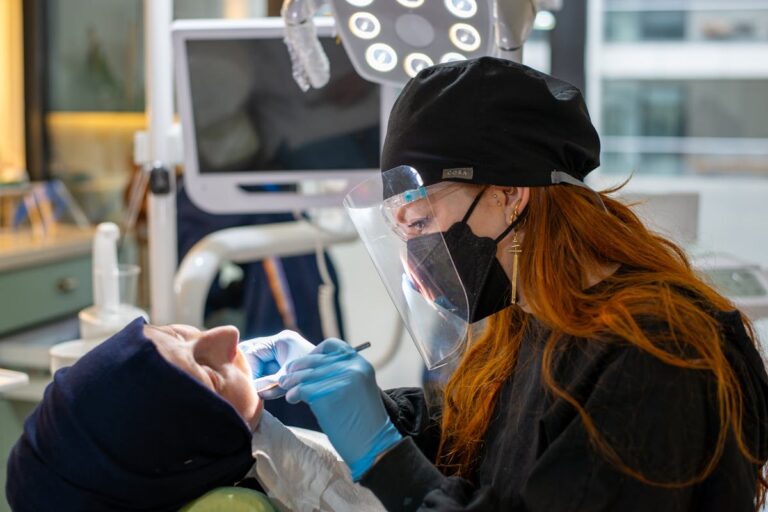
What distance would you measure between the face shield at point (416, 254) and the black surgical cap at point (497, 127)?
0.15 feet

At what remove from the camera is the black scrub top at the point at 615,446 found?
990 millimetres

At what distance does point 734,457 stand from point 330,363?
1.62ft

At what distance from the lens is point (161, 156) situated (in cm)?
183

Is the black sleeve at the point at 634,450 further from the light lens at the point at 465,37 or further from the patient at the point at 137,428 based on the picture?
A: the light lens at the point at 465,37

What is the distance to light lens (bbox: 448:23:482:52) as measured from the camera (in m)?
1.47

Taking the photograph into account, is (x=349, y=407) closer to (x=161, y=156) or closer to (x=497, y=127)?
(x=497, y=127)

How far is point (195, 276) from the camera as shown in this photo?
186cm

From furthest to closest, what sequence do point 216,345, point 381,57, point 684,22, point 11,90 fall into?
point 11,90 → point 684,22 → point 381,57 → point 216,345

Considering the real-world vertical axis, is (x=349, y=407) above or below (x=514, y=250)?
below

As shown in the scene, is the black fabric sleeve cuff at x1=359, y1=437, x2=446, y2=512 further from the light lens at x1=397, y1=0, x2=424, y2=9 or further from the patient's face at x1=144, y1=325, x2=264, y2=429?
the light lens at x1=397, y1=0, x2=424, y2=9

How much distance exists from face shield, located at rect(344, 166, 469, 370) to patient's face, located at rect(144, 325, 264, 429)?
24 cm

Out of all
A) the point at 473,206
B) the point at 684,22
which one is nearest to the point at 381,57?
the point at 473,206

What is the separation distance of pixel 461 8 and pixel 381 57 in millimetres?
153

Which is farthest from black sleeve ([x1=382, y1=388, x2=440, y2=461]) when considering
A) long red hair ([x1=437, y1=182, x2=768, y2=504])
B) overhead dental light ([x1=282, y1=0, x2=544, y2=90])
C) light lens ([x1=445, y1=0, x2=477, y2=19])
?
light lens ([x1=445, y1=0, x2=477, y2=19])
